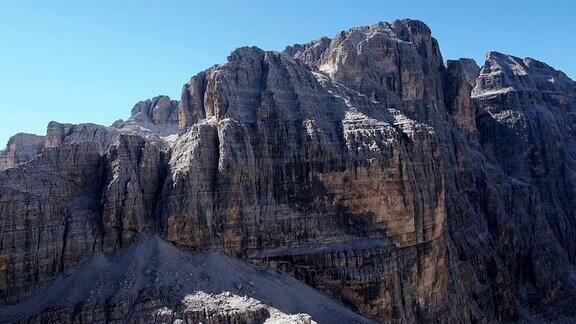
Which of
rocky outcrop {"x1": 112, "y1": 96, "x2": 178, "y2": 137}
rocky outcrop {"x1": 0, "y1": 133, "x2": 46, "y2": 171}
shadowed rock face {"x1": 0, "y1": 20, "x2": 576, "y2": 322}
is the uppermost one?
rocky outcrop {"x1": 112, "y1": 96, "x2": 178, "y2": 137}

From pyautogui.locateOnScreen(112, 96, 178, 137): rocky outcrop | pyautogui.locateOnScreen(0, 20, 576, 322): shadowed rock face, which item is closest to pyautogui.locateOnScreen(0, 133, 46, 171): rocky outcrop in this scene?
pyautogui.locateOnScreen(112, 96, 178, 137): rocky outcrop

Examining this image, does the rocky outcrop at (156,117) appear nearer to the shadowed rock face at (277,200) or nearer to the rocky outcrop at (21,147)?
the rocky outcrop at (21,147)

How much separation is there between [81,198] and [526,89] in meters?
97.0

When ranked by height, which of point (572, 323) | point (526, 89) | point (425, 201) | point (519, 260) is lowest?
point (572, 323)

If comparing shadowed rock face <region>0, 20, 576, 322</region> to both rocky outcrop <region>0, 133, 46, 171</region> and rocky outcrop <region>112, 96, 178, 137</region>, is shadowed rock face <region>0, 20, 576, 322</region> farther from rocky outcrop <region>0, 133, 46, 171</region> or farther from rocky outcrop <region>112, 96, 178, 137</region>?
rocky outcrop <region>112, 96, 178, 137</region>

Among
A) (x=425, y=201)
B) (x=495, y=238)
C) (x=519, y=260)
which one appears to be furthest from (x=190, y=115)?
(x=519, y=260)

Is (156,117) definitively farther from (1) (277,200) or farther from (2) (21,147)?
(1) (277,200)

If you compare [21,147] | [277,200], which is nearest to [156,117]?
[21,147]

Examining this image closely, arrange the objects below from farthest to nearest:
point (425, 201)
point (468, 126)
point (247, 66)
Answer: point (468, 126) → point (247, 66) → point (425, 201)

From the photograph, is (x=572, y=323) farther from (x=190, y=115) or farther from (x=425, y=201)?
(x=190, y=115)

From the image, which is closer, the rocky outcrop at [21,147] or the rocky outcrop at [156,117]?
the rocky outcrop at [21,147]

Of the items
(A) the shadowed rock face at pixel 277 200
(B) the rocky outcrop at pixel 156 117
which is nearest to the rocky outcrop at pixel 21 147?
(B) the rocky outcrop at pixel 156 117

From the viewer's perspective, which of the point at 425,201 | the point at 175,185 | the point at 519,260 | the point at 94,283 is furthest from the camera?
the point at 519,260

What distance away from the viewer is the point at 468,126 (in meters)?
100
